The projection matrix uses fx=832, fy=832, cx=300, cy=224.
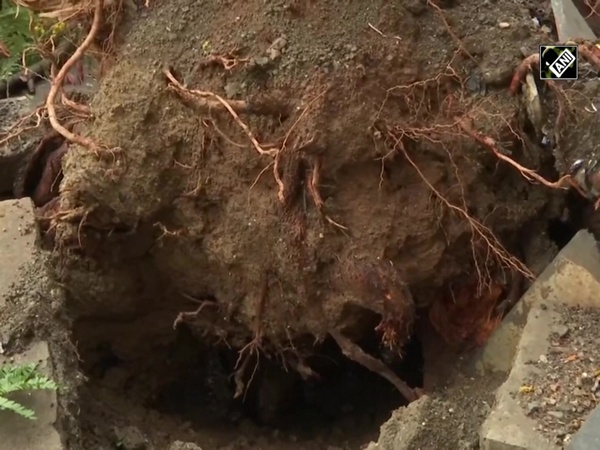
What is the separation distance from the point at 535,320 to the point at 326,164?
1.79 feet

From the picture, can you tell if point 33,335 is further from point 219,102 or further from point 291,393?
point 291,393

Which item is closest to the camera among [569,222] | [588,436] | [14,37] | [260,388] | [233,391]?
[588,436]

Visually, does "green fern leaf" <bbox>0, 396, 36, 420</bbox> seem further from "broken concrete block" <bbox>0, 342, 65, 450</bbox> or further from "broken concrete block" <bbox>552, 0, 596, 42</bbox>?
"broken concrete block" <bbox>552, 0, 596, 42</bbox>

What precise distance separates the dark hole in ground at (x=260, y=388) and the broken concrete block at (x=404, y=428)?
1.33 feet

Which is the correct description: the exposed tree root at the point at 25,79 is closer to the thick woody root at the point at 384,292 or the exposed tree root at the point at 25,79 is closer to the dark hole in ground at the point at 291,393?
the dark hole in ground at the point at 291,393

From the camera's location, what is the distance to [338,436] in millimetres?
2145

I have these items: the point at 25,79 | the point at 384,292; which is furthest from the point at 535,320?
the point at 25,79

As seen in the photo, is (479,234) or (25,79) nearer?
(479,234)

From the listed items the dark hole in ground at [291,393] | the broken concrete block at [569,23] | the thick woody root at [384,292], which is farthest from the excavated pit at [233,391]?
the broken concrete block at [569,23]

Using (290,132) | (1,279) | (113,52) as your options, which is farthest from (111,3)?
(1,279)

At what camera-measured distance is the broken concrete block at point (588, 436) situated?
4.48 feet

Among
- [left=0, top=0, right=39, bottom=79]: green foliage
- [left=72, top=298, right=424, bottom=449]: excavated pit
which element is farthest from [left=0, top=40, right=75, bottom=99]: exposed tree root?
[left=72, top=298, right=424, bottom=449]: excavated pit

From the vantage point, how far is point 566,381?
1.56 metres

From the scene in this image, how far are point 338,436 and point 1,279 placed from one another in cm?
92
